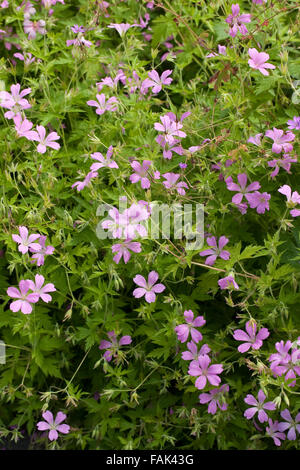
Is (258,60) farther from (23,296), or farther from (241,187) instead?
(23,296)

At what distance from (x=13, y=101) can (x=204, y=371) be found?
3.95ft

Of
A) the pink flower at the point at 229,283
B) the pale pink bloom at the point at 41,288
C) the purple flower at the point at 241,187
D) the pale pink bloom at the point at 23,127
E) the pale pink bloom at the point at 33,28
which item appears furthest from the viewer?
the pale pink bloom at the point at 33,28

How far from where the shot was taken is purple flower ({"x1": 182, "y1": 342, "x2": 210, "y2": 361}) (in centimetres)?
202

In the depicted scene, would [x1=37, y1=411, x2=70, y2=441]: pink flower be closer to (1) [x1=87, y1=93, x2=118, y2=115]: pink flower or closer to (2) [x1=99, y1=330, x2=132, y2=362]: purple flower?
(2) [x1=99, y1=330, x2=132, y2=362]: purple flower

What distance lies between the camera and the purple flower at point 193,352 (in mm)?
2016

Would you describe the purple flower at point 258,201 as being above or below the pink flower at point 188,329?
above

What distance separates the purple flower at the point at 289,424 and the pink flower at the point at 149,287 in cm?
56

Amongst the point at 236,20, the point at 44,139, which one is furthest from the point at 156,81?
the point at 44,139

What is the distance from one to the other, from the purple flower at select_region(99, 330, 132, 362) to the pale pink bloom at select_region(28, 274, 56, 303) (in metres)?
0.29

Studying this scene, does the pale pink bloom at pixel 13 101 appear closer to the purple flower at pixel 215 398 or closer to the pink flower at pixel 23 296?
the pink flower at pixel 23 296

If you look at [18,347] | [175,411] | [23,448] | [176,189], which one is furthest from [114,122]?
[23,448]

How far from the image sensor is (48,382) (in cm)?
246

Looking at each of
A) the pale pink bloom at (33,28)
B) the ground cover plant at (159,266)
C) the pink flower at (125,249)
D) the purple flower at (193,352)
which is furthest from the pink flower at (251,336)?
the pale pink bloom at (33,28)

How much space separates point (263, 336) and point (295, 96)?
2.94 feet
